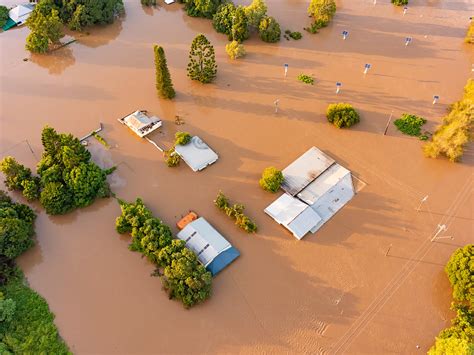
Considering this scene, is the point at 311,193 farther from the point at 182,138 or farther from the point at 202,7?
the point at 202,7

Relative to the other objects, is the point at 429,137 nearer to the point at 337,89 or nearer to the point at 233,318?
the point at 337,89

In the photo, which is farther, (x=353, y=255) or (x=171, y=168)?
(x=171, y=168)

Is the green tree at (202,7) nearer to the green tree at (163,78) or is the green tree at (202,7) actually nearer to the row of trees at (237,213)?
the green tree at (163,78)

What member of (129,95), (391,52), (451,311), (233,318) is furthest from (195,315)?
(391,52)

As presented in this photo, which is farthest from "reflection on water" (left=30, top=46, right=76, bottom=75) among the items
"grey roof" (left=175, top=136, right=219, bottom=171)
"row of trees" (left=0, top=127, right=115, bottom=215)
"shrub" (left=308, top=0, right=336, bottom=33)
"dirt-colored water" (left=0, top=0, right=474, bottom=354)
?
"shrub" (left=308, top=0, right=336, bottom=33)

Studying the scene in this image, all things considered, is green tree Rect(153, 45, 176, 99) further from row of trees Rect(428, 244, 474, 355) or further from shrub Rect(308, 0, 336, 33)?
row of trees Rect(428, 244, 474, 355)

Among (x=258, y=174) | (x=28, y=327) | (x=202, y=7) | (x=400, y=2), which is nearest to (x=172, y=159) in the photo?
(x=258, y=174)

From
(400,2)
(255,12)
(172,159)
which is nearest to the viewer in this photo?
(172,159)
